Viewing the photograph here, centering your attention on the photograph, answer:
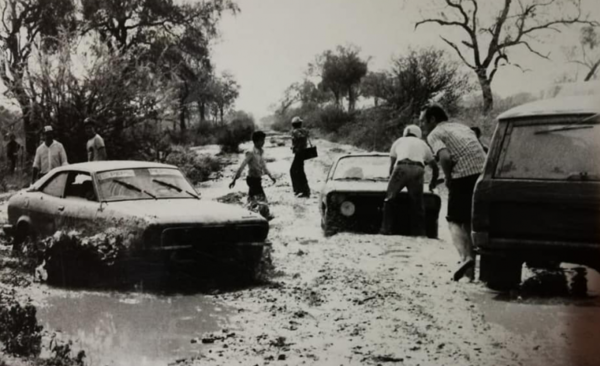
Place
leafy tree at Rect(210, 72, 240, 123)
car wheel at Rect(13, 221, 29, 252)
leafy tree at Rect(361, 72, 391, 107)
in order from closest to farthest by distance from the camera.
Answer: leafy tree at Rect(361, 72, 391, 107) → leafy tree at Rect(210, 72, 240, 123) → car wheel at Rect(13, 221, 29, 252)

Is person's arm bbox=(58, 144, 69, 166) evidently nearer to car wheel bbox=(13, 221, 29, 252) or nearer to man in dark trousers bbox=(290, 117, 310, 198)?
car wheel bbox=(13, 221, 29, 252)

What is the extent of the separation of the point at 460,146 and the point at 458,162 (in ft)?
0.32

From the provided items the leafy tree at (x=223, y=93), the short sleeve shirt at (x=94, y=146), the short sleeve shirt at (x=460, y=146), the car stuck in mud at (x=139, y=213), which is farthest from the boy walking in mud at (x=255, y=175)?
the short sleeve shirt at (x=460, y=146)

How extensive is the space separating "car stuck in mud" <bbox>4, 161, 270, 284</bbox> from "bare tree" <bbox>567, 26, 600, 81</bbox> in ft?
6.70

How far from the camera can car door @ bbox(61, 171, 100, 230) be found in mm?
4172

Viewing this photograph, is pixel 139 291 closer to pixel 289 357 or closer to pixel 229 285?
pixel 229 285

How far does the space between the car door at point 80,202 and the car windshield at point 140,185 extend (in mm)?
87

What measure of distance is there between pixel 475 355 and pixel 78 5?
4.18 m

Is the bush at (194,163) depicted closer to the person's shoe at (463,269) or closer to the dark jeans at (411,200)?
the dark jeans at (411,200)

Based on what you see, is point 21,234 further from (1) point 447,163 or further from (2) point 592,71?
(2) point 592,71

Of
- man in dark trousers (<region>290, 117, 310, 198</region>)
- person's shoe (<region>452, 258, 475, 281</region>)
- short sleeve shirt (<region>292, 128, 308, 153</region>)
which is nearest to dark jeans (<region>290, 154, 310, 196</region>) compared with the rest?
man in dark trousers (<region>290, 117, 310, 198</region>)

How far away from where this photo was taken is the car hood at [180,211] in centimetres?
388

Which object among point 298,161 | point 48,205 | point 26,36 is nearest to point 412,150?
point 298,161

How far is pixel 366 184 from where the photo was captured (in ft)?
17.5
